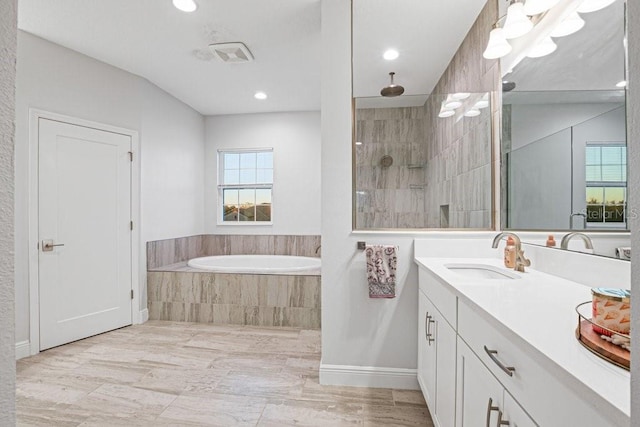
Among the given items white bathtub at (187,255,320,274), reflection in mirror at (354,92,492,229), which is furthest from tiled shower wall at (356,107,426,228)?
white bathtub at (187,255,320,274)

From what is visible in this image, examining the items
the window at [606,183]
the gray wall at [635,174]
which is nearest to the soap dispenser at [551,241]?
the window at [606,183]

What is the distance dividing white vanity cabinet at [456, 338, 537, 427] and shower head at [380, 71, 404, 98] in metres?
1.82

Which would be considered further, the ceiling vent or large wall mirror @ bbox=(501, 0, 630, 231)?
the ceiling vent

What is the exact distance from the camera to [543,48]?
5.40ft

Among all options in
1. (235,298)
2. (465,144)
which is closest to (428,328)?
(465,144)

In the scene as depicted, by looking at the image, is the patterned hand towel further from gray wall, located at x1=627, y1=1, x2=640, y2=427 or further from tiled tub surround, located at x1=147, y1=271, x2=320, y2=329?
gray wall, located at x1=627, y1=1, x2=640, y2=427

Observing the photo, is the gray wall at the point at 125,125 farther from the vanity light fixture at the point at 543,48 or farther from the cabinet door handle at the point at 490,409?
the vanity light fixture at the point at 543,48

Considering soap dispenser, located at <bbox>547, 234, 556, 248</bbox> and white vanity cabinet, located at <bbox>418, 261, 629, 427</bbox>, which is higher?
soap dispenser, located at <bbox>547, 234, 556, 248</bbox>

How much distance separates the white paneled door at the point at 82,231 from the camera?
276 centimetres

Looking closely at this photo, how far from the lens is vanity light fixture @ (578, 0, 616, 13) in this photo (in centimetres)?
128

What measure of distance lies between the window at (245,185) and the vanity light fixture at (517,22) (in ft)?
11.6

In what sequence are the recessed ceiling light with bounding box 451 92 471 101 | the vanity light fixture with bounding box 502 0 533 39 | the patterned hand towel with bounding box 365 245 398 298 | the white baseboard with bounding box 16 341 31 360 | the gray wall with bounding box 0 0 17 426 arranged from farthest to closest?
the white baseboard with bounding box 16 341 31 360
the recessed ceiling light with bounding box 451 92 471 101
the patterned hand towel with bounding box 365 245 398 298
the vanity light fixture with bounding box 502 0 533 39
the gray wall with bounding box 0 0 17 426

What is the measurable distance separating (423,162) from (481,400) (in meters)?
1.74

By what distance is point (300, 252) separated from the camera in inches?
183
